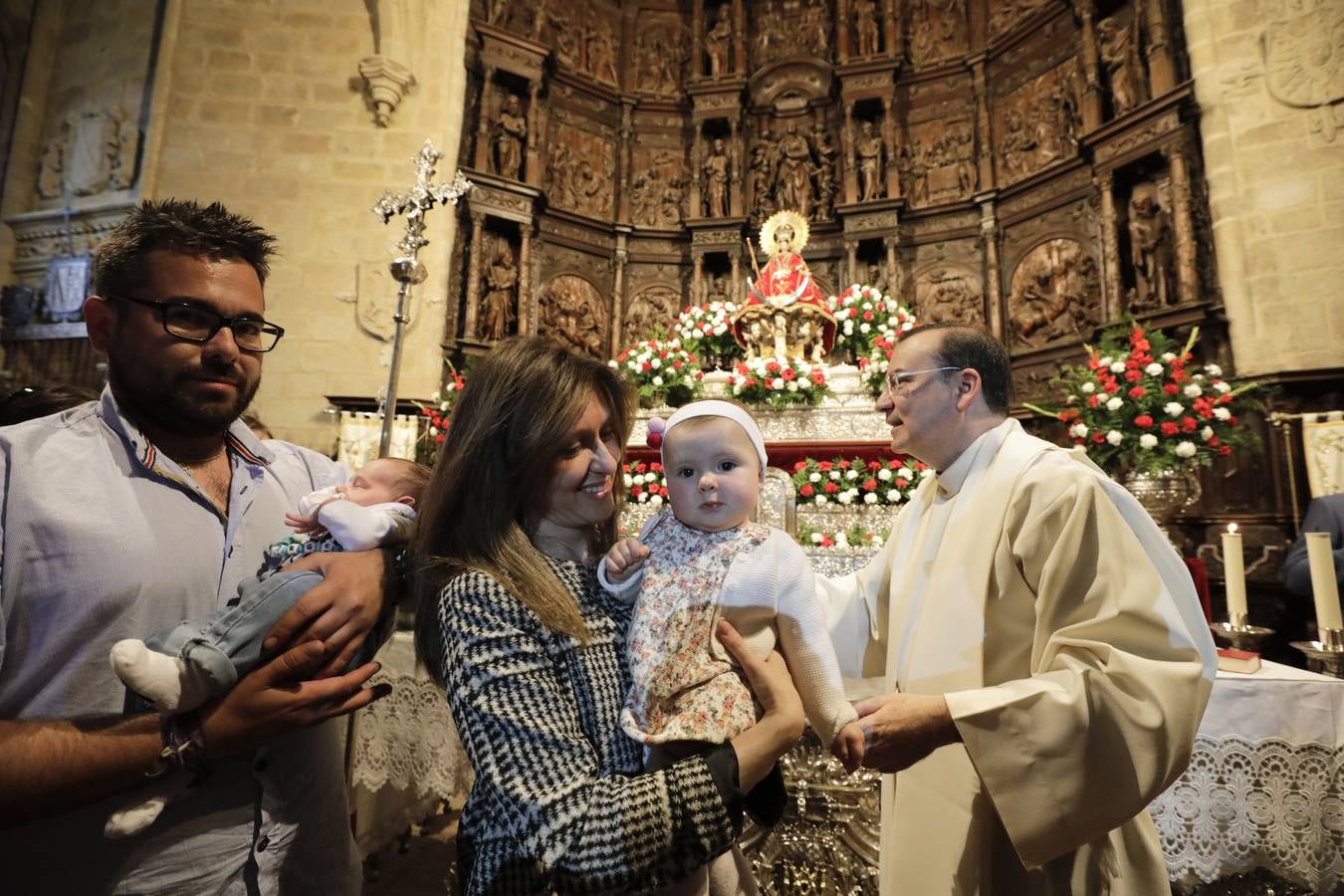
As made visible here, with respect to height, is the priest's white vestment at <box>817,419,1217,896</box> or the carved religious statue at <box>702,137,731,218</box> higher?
the carved religious statue at <box>702,137,731,218</box>

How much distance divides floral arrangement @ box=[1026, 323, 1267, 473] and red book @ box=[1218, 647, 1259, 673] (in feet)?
6.10

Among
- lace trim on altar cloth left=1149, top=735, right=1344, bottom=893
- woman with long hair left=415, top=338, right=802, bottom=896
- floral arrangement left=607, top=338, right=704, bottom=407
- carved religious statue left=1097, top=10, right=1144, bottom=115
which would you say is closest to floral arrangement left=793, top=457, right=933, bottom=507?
floral arrangement left=607, top=338, right=704, bottom=407

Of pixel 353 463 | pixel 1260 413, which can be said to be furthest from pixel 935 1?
pixel 353 463

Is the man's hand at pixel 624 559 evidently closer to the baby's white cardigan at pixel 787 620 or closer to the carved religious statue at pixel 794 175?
the baby's white cardigan at pixel 787 620

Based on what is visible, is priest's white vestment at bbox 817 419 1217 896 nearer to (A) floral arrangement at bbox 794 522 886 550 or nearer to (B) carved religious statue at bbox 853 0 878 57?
(A) floral arrangement at bbox 794 522 886 550

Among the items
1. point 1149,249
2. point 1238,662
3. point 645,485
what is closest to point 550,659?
point 1238,662

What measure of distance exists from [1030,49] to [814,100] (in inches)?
140

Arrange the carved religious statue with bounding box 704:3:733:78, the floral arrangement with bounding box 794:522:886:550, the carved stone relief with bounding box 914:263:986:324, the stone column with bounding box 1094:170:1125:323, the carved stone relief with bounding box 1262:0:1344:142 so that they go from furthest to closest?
the carved religious statue with bounding box 704:3:733:78 → the carved stone relief with bounding box 914:263:986:324 → the stone column with bounding box 1094:170:1125:323 → the carved stone relief with bounding box 1262:0:1344:142 → the floral arrangement with bounding box 794:522:886:550

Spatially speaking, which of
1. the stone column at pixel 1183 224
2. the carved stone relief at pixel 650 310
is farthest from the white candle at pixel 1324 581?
the carved stone relief at pixel 650 310

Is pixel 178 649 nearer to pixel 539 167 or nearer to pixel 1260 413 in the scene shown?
pixel 1260 413

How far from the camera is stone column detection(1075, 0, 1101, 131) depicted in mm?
8664

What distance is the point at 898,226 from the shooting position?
10.6 meters

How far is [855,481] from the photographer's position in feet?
16.4

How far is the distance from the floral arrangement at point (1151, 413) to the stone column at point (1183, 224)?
3.85 meters
